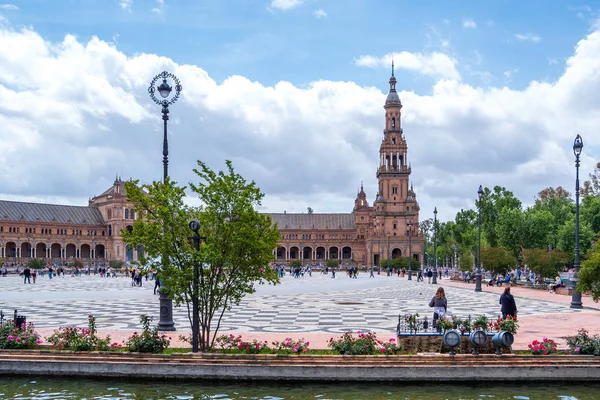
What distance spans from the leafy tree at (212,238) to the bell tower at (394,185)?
130m

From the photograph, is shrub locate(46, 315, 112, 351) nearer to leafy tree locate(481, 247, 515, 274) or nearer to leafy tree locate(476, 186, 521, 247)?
leafy tree locate(481, 247, 515, 274)

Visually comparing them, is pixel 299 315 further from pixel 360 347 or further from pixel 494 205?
pixel 494 205

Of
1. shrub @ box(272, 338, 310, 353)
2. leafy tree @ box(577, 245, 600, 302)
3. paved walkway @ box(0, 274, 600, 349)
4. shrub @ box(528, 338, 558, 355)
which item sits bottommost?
paved walkway @ box(0, 274, 600, 349)

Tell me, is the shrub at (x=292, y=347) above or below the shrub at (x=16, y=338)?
below

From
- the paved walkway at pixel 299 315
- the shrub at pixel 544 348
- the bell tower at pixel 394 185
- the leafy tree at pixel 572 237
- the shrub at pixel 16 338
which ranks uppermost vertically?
the bell tower at pixel 394 185

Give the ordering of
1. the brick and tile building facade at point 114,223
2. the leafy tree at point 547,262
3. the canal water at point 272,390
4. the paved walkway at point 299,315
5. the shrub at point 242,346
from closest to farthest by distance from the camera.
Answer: the canal water at point 272,390 → the shrub at point 242,346 → the paved walkway at point 299,315 → the leafy tree at point 547,262 → the brick and tile building facade at point 114,223

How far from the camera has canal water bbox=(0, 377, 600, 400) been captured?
12648 mm

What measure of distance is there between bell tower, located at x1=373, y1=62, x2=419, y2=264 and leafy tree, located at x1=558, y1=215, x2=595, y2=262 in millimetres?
69843

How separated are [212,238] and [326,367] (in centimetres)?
363

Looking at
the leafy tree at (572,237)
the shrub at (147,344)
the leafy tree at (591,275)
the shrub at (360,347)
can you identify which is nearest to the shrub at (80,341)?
the shrub at (147,344)

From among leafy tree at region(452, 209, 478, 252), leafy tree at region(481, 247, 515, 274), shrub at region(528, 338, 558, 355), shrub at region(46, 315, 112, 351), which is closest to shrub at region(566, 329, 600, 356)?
shrub at region(528, 338, 558, 355)

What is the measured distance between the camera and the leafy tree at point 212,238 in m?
14.3

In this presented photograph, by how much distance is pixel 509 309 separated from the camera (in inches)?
728

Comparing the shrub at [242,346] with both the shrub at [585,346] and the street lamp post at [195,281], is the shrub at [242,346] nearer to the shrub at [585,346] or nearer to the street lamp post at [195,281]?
the street lamp post at [195,281]
